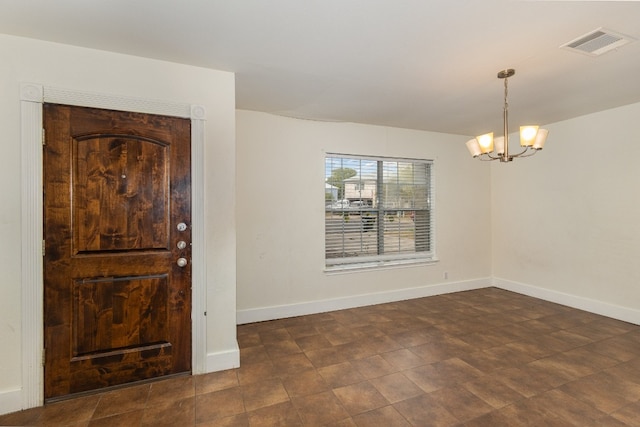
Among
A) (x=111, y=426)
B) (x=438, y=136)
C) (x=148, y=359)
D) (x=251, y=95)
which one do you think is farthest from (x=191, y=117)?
(x=438, y=136)

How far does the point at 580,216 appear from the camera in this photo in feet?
12.8

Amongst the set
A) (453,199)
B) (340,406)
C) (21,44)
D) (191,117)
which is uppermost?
(21,44)

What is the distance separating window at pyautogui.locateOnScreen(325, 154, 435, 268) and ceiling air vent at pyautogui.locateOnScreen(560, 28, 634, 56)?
2.41 m

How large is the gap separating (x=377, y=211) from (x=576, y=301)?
2.90 m

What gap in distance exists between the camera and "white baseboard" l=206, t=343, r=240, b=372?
8.07ft

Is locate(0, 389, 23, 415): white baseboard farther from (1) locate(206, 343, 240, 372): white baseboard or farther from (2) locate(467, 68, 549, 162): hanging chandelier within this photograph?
(2) locate(467, 68, 549, 162): hanging chandelier

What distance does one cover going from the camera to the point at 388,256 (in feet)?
14.4

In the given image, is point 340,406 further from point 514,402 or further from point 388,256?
point 388,256

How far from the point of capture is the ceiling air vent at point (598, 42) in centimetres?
196

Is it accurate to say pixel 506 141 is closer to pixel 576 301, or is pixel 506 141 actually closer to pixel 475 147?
pixel 475 147

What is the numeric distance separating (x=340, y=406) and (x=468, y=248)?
12.4 ft

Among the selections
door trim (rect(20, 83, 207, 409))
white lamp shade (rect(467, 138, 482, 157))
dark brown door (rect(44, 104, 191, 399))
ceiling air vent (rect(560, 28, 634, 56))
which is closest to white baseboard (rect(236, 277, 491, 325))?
dark brown door (rect(44, 104, 191, 399))

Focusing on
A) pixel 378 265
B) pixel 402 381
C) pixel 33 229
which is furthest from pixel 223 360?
pixel 378 265

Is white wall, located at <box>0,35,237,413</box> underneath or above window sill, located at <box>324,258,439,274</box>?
above
